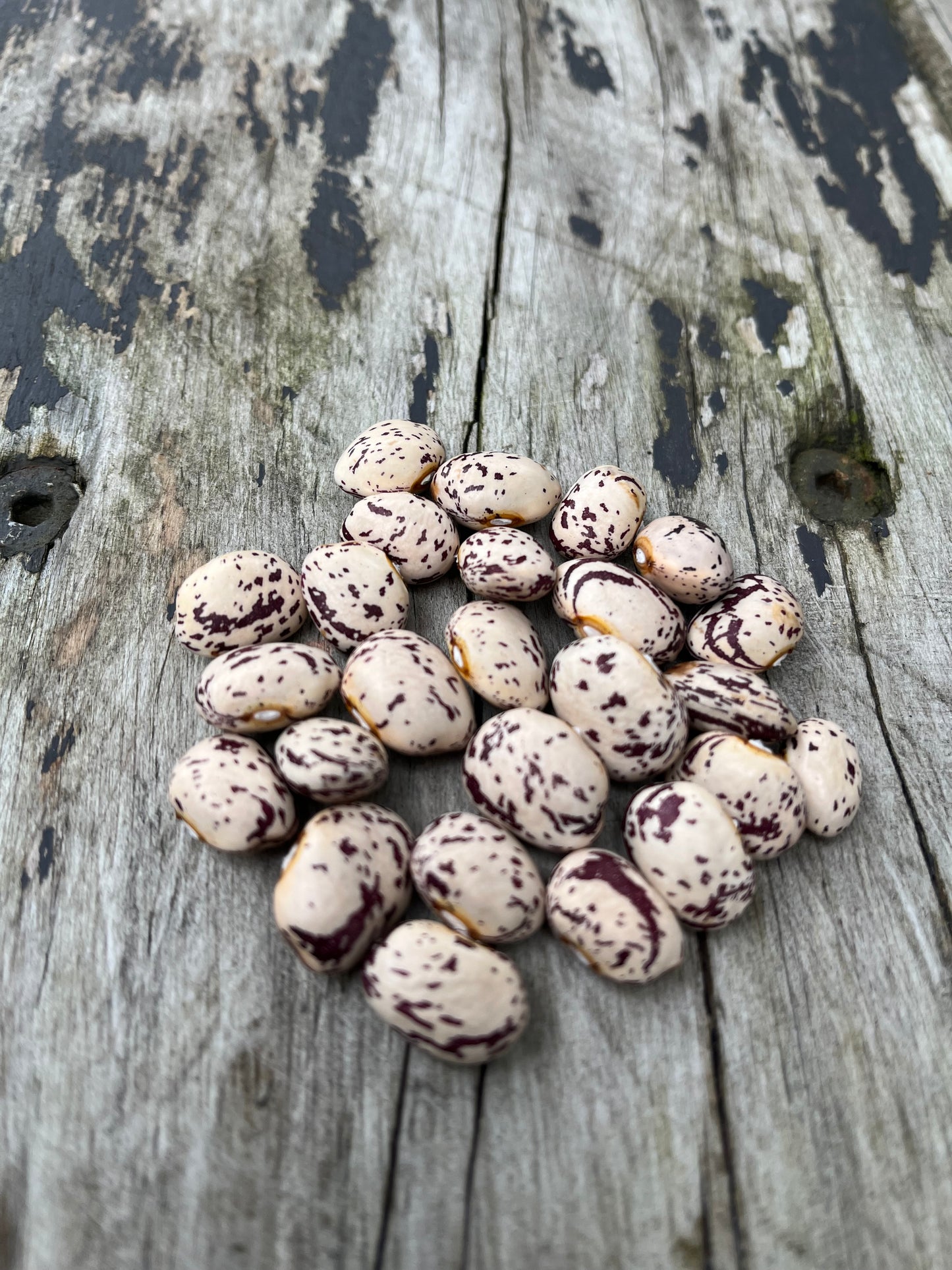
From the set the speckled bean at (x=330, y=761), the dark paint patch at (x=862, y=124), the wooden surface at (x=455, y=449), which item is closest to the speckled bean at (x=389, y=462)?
the wooden surface at (x=455, y=449)

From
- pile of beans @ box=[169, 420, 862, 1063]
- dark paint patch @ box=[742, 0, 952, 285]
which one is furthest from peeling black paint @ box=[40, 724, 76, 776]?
dark paint patch @ box=[742, 0, 952, 285]

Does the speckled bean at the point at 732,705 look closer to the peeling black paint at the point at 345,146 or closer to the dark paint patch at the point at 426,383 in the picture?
the dark paint patch at the point at 426,383

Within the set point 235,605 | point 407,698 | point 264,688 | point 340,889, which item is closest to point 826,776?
point 407,698

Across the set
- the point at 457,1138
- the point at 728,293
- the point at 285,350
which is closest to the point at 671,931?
the point at 457,1138

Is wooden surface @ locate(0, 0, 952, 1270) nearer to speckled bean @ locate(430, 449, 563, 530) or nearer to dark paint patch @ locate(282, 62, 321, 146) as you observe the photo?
dark paint patch @ locate(282, 62, 321, 146)

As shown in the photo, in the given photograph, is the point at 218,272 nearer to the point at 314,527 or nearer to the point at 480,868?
the point at 314,527
